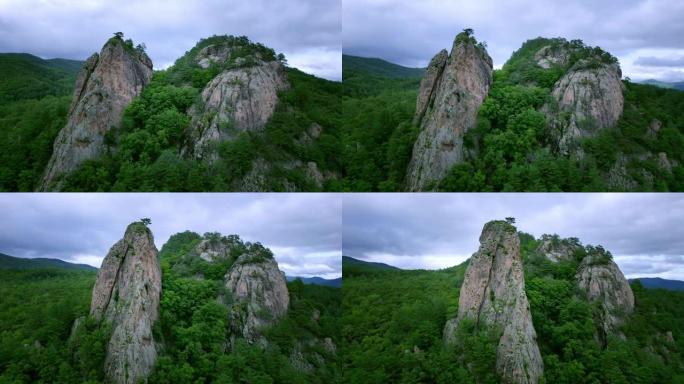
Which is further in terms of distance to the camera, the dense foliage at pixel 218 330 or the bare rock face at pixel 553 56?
the dense foliage at pixel 218 330

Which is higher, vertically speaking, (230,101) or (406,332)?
(230,101)

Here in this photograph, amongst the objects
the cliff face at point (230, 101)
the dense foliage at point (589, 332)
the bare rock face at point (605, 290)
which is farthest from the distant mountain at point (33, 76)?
the bare rock face at point (605, 290)

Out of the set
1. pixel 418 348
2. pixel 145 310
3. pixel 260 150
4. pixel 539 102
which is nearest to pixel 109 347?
pixel 145 310

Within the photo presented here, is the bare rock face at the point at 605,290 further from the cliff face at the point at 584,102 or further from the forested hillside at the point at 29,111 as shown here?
the forested hillside at the point at 29,111

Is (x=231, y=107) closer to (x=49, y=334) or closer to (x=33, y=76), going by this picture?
(x=33, y=76)

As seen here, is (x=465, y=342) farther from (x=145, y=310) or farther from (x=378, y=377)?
(x=145, y=310)

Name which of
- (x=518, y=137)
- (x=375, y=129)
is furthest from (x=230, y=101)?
(x=518, y=137)
